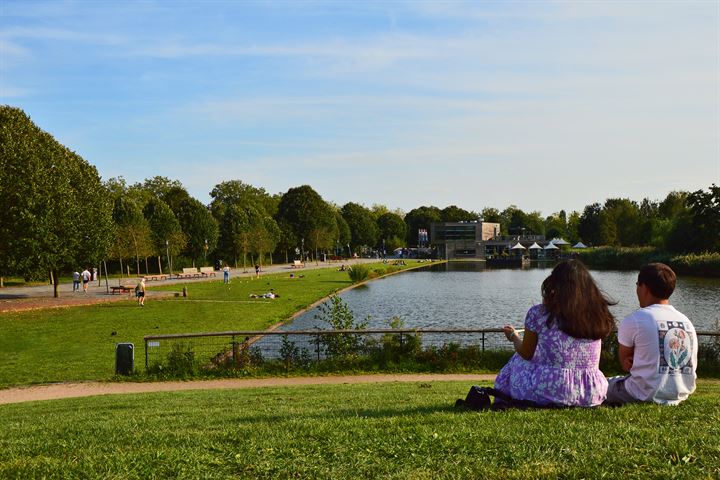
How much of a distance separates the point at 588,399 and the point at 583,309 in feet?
3.42

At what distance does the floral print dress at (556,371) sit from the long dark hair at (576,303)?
11cm

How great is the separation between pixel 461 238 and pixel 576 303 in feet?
508

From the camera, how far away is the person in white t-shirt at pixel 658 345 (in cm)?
560

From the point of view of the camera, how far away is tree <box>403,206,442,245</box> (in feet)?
558

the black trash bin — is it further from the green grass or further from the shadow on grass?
the shadow on grass

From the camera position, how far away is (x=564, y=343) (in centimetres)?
558

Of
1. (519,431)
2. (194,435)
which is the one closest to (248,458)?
(194,435)

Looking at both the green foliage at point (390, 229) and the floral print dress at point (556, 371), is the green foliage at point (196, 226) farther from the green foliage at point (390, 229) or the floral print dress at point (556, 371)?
the green foliage at point (390, 229)

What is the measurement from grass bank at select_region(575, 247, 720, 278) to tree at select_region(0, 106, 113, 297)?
56.1m

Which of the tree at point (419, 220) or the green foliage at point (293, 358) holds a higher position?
the tree at point (419, 220)

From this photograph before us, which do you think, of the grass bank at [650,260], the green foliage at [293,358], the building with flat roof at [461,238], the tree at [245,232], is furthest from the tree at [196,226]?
the building with flat roof at [461,238]

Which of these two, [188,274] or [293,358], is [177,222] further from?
[293,358]

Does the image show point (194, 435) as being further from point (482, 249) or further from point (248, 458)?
point (482, 249)

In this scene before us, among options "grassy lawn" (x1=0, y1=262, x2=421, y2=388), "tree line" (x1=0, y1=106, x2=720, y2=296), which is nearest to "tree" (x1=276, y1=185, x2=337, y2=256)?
"tree line" (x1=0, y1=106, x2=720, y2=296)
